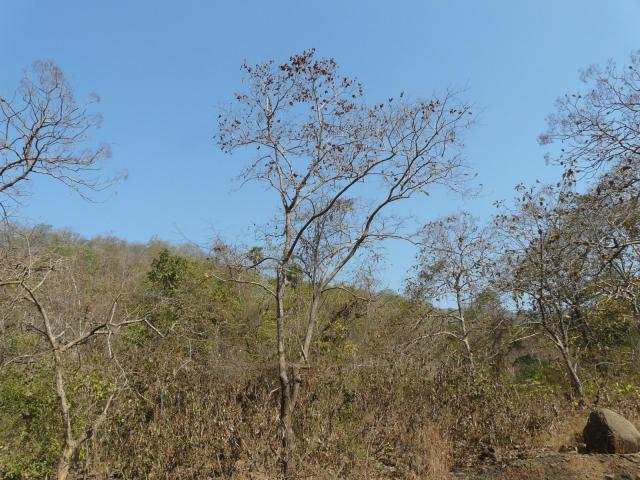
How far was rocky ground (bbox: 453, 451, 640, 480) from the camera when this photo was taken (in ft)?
21.2

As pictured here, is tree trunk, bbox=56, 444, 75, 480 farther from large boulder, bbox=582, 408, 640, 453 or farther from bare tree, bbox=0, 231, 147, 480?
large boulder, bbox=582, 408, 640, 453

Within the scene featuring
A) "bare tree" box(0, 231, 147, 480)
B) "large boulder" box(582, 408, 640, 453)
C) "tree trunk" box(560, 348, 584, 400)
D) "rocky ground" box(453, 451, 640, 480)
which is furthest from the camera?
"tree trunk" box(560, 348, 584, 400)

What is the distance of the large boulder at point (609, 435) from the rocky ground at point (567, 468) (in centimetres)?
Answer: 23

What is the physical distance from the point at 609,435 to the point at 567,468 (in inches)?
44.4

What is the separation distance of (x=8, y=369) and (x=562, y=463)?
10.3 metres

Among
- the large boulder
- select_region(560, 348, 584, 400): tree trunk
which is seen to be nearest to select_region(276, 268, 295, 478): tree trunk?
the large boulder

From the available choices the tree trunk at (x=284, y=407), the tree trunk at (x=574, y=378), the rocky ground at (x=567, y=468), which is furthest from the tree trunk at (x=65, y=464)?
the tree trunk at (x=574, y=378)

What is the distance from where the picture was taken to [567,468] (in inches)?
262

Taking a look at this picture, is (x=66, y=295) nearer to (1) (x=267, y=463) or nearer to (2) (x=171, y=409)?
(2) (x=171, y=409)

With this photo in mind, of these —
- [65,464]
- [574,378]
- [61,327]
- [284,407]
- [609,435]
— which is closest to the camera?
[65,464]

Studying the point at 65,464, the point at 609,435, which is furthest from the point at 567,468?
the point at 65,464

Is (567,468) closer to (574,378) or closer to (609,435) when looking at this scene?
(609,435)

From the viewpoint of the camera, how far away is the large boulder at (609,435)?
7168 millimetres

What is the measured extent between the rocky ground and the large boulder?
0.23 meters
